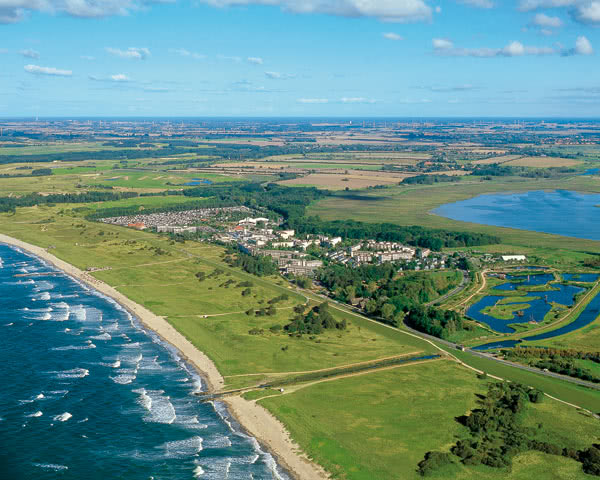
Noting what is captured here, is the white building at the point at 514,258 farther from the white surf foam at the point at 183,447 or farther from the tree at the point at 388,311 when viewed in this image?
A: the white surf foam at the point at 183,447

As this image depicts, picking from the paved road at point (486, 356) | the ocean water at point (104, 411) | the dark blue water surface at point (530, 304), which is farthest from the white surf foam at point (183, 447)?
the dark blue water surface at point (530, 304)

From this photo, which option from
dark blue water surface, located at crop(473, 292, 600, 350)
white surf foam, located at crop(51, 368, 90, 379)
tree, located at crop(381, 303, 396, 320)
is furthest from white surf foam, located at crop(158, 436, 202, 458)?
tree, located at crop(381, 303, 396, 320)

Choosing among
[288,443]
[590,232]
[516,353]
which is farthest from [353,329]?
[590,232]

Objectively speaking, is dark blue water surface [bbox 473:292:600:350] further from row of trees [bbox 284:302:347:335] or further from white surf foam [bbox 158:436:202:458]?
white surf foam [bbox 158:436:202:458]

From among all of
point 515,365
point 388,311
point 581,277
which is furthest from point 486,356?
point 581,277

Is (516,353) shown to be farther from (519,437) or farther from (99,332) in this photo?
(99,332)
